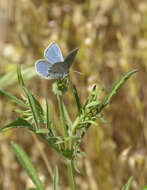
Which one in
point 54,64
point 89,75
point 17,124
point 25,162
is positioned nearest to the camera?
point 54,64

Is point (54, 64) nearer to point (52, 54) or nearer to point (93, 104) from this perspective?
point (52, 54)

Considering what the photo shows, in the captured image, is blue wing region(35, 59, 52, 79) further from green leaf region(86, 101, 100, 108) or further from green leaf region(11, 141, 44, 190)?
green leaf region(11, 141, 44, 190)

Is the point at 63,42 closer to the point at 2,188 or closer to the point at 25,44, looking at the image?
the point at 25,44

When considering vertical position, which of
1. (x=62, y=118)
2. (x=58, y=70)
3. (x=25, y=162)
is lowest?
(x=25, y=162)

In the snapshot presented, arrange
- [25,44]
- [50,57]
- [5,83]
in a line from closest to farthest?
[50,57] < [5,83] < [25,44]

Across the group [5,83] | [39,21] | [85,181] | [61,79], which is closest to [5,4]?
[39,21]

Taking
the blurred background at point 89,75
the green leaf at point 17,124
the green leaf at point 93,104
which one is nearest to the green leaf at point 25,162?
the green leaf at point 17,124

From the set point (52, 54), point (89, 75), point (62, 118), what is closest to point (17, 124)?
point (62, 118)
